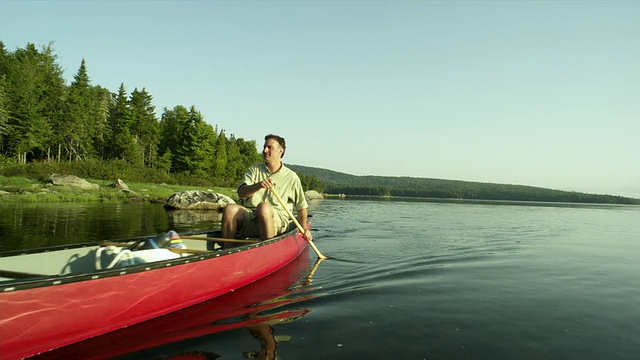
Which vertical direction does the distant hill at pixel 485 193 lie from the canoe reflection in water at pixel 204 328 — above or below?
above

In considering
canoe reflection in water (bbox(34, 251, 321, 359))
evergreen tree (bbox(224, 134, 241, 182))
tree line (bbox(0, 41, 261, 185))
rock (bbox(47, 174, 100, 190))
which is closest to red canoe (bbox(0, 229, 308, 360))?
canoe reflection in water (bbox(34, 251, 321, 359))

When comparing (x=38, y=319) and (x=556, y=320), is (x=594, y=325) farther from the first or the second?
(x=38, y=319)

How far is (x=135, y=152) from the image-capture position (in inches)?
1914

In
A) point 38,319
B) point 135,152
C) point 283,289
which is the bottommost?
point 283,289

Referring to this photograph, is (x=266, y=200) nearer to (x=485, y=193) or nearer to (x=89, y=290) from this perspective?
(x=89, y=290)

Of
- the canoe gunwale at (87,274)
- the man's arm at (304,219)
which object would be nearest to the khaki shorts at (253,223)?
the man's arm at (304,219)

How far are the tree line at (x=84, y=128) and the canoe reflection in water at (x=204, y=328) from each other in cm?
3825

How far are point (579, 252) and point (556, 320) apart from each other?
782cm

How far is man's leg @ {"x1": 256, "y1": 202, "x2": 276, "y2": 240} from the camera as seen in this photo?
666 cm

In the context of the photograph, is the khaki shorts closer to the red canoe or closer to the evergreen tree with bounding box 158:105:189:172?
the red canoe

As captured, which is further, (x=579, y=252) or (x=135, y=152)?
(x=135, y=152)

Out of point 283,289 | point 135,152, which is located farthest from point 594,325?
point 135,152

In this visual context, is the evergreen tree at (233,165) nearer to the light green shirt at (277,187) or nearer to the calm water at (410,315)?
the calm water at (410,315)

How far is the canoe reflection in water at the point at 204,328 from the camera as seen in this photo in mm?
3537
